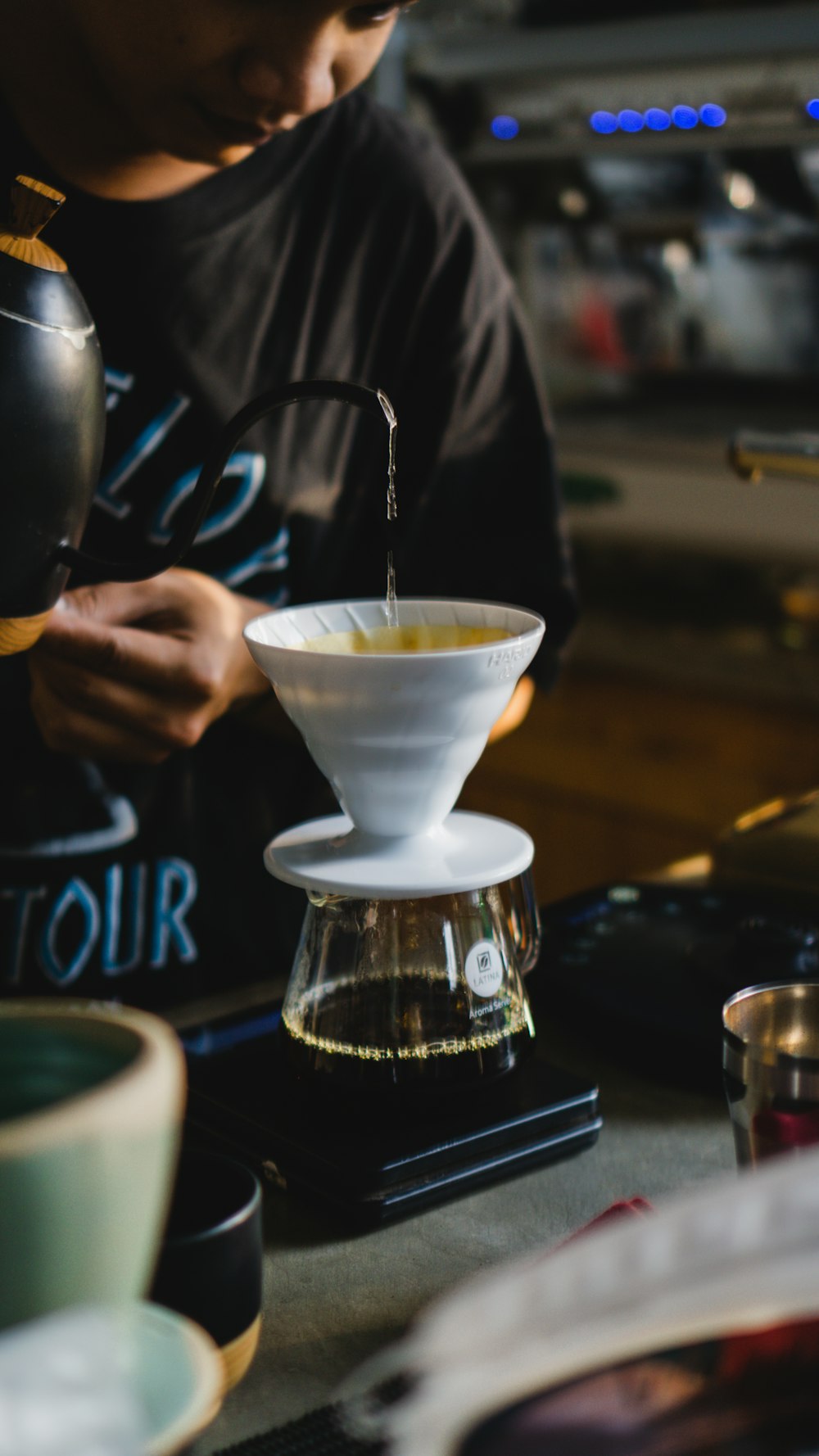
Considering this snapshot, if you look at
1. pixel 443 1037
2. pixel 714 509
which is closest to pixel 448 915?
pixel 443 1037

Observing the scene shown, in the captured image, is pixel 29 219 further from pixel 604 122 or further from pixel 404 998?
pixel 604 122

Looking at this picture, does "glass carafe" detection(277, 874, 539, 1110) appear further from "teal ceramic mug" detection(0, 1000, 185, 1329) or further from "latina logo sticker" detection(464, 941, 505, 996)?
"teal ceramic mug" detection(0, 1000, 185, 1329)

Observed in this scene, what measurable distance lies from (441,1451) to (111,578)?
44cm

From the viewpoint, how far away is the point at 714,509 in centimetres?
230

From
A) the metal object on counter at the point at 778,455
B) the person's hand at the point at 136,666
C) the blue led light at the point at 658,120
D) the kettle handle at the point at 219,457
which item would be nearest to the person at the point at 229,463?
the person's hand at the point at 136,666

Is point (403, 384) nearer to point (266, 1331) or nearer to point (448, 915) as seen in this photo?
point (448, 915)

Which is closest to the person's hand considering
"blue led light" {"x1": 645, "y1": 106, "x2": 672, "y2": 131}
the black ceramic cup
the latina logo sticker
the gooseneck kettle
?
the gooseneck kettle

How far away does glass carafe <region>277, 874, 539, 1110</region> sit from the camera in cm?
70

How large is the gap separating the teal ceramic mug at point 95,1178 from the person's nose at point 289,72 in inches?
24.4

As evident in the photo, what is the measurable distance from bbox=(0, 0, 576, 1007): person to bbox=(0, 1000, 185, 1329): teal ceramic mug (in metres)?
0.54

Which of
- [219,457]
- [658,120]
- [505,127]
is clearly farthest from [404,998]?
[505,127]

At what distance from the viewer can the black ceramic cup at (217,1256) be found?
0.51 m

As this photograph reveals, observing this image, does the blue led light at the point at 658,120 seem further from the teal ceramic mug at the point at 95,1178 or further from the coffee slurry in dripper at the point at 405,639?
the teal ceramic mug at the point at 95,1178

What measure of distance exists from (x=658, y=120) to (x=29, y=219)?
1.88 meters
